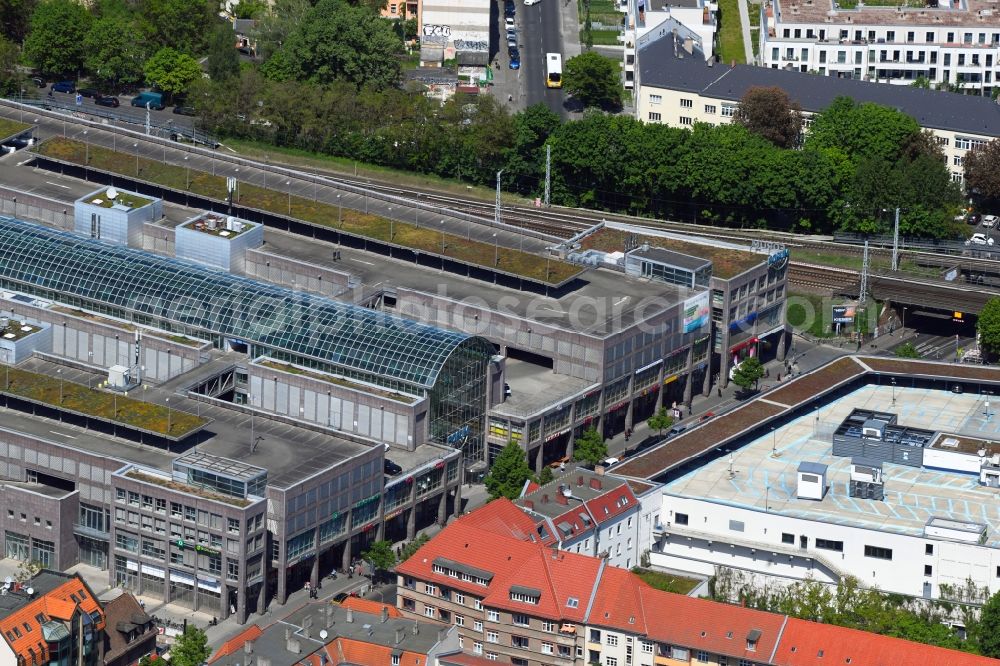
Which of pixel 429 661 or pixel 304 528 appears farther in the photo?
pixel 304 528

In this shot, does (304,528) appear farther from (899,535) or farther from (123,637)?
(899,535)

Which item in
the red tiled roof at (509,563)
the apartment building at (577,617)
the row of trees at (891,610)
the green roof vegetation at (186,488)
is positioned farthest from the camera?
the green roof vegetation at (186,488)

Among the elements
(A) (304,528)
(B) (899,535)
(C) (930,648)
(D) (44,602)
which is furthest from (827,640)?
(D) (44,602)

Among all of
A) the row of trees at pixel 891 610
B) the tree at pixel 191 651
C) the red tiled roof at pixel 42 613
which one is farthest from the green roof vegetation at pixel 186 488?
the row of trees at pixel 891 610

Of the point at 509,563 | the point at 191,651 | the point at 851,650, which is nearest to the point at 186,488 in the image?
the point at 191,651

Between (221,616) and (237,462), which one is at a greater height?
(237,462)

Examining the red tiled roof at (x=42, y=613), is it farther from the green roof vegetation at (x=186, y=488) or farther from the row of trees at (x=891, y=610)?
the row of trees at (x=891, y=610)
